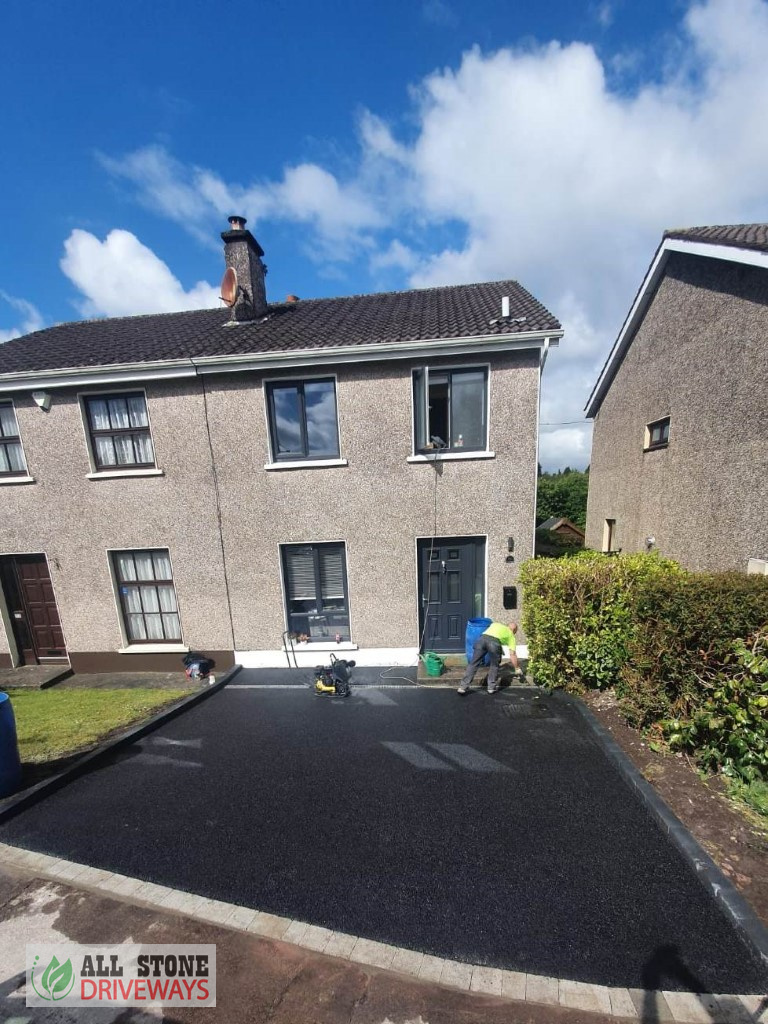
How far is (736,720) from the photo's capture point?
12.5 feet

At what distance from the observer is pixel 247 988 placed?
238cm

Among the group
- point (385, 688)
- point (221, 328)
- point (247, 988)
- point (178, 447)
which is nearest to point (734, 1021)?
point (247, 988)

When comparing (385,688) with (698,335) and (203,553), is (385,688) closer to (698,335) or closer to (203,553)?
(203,553)

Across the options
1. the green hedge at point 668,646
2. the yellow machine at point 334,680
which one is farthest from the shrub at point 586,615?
the yellow machine at point 334,680

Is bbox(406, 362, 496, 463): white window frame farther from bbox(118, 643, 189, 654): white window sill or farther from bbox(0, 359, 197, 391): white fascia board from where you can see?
bbox(118, 643, 189, 654): white window sill

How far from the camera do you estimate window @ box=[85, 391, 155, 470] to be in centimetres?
775

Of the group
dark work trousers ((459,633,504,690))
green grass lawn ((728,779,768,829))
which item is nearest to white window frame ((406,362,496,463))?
dark work trousers ((459,633,504,690))

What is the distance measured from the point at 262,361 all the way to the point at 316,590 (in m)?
4.69

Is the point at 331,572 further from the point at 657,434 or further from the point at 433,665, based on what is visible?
the point at 657,434

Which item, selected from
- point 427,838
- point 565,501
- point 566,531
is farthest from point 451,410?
point 565,501

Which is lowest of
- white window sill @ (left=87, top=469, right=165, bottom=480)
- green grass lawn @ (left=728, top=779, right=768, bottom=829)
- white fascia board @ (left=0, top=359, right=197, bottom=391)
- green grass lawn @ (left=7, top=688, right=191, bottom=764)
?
green grass lawn @ (left=7, top=688, right=191, bottom=764)

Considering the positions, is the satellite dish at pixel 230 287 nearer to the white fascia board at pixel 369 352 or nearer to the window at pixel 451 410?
the white fascia board at pixel 369 352

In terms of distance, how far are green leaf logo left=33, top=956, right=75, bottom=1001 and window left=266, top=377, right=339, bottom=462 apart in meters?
6.55

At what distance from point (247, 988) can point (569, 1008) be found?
198cm
